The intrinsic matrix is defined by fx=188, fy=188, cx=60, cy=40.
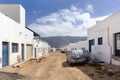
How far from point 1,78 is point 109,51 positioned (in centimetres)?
1159

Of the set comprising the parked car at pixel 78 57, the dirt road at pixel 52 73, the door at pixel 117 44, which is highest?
the door at pixel 117 44

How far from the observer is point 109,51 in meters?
18.7

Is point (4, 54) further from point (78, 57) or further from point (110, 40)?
point (110, 40)

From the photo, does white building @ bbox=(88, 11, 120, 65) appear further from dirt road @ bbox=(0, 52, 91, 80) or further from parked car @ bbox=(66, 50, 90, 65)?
dirt road @ bbox=(0, 52, 91, 80)

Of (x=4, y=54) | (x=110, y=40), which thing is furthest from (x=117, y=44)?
(x=4, y=54)

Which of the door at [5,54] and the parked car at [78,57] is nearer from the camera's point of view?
the door at [5,54]

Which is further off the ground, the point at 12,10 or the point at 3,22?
the point at 12,10

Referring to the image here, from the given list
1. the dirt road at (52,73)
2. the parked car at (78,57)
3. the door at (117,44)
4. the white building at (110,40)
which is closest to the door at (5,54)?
the dirt road at (52,73)

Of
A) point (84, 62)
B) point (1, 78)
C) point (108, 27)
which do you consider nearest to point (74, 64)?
point (84, 62)

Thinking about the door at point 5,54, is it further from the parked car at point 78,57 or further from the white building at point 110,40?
the white building at point 110,40

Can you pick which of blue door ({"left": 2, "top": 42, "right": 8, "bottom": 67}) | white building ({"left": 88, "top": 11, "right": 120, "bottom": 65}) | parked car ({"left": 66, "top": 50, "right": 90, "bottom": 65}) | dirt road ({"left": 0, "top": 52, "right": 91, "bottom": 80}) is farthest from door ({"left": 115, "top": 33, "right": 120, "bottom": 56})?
blue door ({"left": 2, "top": 42, "right": 8, "bottom": 67})

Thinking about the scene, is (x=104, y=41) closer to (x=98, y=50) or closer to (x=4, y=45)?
(x=98, y=50)

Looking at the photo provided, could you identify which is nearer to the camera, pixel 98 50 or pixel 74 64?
pixel 74 64

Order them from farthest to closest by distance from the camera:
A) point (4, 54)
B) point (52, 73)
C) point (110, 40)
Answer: point (110, 40) → point (4, 54) → point (52, 73)
